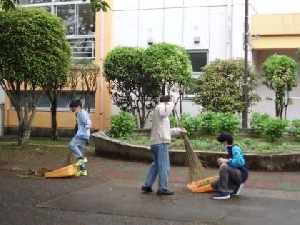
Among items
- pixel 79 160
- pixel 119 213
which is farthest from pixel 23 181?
pixel 119 213

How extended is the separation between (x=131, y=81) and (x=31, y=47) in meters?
3.68

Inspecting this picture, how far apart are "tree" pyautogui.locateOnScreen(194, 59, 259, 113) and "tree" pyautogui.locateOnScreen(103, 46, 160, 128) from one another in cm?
146

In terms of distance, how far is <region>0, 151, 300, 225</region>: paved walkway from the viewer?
282 inches

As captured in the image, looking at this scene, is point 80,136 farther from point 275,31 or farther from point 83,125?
point 275,31

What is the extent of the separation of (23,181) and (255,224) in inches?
188

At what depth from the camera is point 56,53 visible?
1416 centimetres

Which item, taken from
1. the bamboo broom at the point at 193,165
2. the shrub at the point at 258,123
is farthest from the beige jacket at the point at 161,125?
the shrub at the point at 258,123

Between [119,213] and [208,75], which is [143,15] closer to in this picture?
[208,75]

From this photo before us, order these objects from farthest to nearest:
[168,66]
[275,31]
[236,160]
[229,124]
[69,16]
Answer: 1. [69,16]
2. [275,31]
3. [168,66]
4. [229,124]
5. [236,160]

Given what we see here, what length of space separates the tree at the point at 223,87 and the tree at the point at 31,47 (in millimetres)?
4079

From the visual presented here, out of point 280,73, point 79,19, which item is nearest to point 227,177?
point 280,73

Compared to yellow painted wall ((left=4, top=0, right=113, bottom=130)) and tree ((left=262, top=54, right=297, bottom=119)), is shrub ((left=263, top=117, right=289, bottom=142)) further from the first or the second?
yellow painted wall ((left=4, top=0, right=113, bottom=130))

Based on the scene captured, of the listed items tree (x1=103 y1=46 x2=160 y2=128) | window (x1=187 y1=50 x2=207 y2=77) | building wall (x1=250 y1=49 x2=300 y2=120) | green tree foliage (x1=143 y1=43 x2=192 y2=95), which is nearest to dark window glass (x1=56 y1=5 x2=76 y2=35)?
tree (x1=103 y1=46 x2=160 y2=128)

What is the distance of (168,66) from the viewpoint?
602 inches
